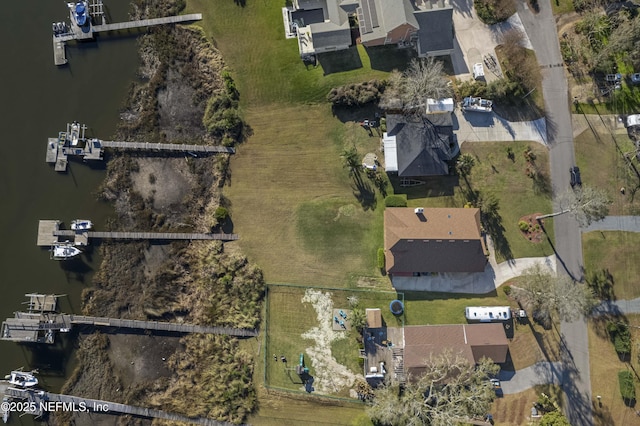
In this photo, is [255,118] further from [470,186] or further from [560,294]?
[560,294]

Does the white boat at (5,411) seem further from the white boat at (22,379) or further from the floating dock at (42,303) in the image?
the floating dock at (42,303)

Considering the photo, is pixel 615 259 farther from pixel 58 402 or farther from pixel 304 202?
pixel 58 402

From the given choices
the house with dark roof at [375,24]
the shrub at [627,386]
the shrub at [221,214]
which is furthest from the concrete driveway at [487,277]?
the house with dark roof at [375,24]

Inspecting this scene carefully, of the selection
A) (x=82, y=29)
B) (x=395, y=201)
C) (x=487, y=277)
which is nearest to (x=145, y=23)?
(x=82, y=29)

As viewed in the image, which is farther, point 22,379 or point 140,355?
point 140,355

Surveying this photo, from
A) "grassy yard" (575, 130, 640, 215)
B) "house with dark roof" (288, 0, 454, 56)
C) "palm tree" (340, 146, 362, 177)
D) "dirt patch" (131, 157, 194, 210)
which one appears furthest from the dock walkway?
"grassy yard" (575, 130, 640, 215)

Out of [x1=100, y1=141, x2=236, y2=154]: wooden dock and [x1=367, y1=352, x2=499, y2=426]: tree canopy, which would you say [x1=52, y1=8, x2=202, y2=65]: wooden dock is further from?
[x1=367, y1=352, x2=499, y2=426]: tree canopy
